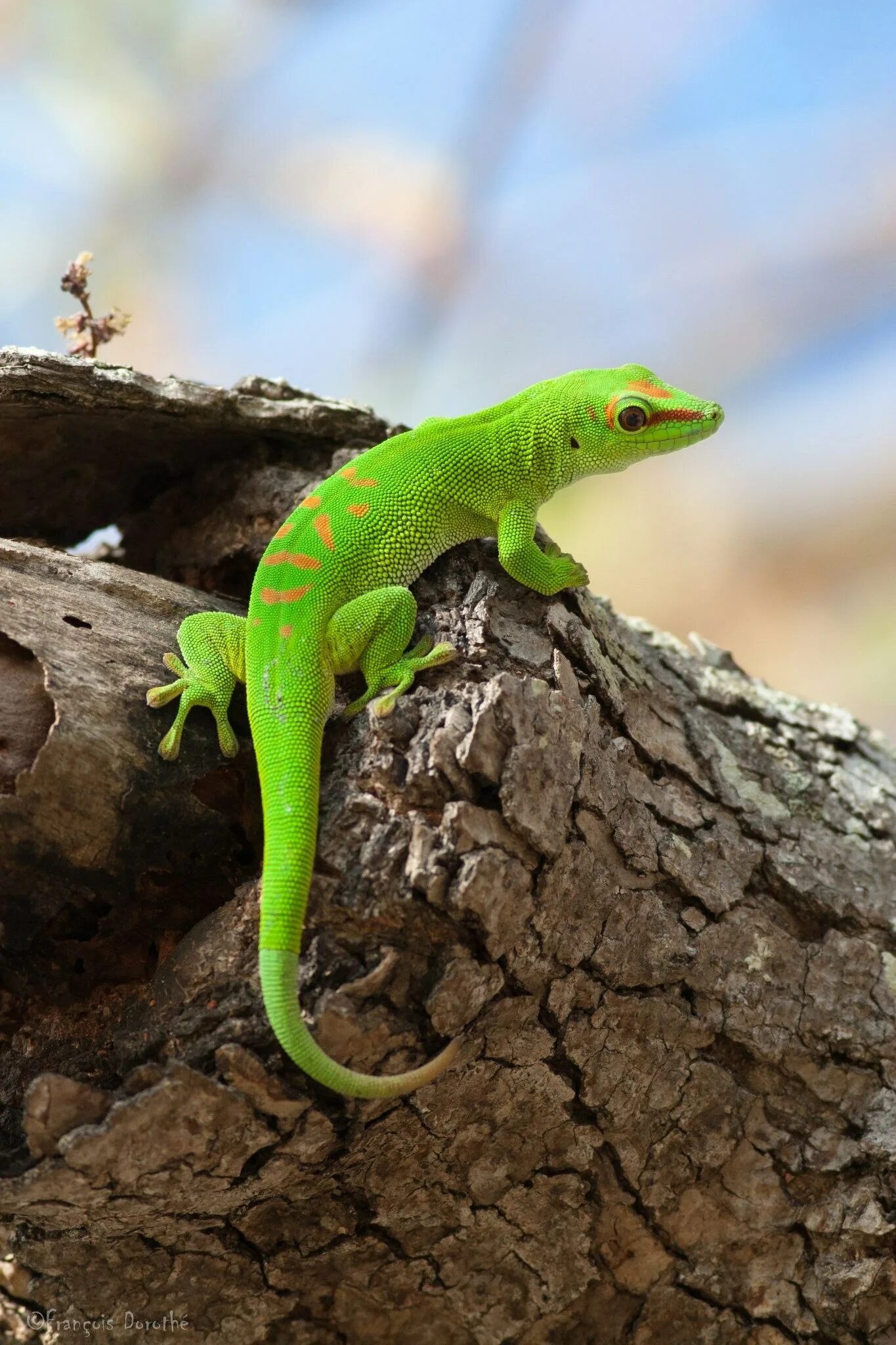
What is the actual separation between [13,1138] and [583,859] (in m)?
1.50

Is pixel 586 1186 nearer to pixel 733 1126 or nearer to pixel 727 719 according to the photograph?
pixel 733 1126

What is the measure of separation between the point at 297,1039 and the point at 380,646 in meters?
1.05

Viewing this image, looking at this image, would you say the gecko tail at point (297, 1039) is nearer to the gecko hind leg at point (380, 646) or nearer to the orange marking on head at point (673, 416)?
the gecko hind leg at point (380, 646)

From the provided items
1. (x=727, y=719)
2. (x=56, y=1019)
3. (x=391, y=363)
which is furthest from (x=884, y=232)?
(x=56, y=1019)

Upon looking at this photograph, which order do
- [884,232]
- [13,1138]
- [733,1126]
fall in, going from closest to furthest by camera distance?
[13,1138]
[733,1126]
[884,232]

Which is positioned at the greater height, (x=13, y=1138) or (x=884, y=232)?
(x=884, y=232)

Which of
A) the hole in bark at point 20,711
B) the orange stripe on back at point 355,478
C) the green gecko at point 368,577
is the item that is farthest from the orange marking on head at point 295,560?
the hole in bark at point 20,711

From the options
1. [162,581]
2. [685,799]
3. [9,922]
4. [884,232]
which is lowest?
[9,922]

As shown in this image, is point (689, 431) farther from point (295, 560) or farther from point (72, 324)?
point (72, 324)

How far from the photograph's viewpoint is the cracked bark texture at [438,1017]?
85.3 inches

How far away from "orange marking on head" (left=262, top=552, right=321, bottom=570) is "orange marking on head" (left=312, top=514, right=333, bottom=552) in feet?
0.22

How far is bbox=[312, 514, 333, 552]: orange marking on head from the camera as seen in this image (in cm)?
279

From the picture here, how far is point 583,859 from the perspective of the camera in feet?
8.11

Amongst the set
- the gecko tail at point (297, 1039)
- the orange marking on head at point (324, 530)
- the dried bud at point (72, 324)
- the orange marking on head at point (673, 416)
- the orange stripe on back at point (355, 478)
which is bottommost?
the gecko tail at point (297, 1039)
